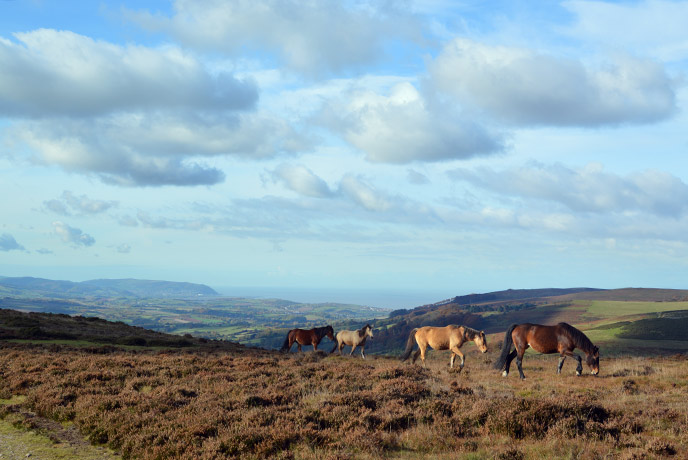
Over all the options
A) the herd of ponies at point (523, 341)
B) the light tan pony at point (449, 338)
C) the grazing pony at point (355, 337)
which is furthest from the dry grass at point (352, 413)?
the grazing pony at point (355, 337)

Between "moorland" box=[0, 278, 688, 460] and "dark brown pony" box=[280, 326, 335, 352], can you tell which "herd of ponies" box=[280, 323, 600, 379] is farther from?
"dark brown pony" box=[280, 326, 335, 352]

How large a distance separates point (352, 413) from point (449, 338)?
1295 cm

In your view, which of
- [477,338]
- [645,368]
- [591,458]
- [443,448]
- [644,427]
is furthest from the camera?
[477,338]

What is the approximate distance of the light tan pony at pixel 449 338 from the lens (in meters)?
21.8

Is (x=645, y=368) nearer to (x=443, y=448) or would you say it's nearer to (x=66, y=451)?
(x=443, y=448)

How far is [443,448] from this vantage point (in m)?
8.82

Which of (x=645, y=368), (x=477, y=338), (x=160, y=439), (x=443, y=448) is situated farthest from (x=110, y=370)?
(x=645, y=368)

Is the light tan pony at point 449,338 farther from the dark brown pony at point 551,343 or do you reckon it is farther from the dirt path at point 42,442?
the dirt path at point 42,442

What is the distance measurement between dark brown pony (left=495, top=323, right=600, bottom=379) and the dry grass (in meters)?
1.42

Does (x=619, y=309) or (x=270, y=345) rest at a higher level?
(x=619, y=309)

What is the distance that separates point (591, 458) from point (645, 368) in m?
15.5

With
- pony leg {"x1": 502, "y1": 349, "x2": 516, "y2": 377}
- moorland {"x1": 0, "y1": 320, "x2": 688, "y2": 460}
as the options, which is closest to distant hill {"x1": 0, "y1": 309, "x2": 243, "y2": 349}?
moorland {"x1": 0, "y1": 320, "x2": 688, "y2": 460}

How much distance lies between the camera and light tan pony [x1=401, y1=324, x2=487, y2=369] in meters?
21.8

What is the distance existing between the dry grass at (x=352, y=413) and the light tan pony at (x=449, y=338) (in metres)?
3.90
